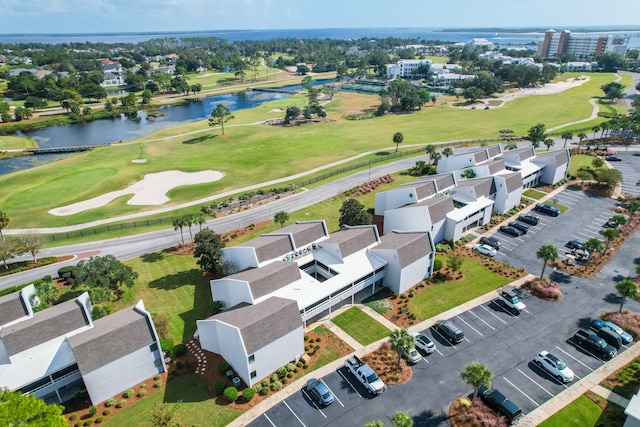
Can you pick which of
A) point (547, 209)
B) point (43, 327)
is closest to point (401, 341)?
point (43, 327)

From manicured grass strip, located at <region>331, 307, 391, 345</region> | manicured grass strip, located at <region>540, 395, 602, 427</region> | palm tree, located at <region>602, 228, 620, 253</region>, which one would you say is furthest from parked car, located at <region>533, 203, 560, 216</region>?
manicured grass strip, located at <region>331, 307, 391, 345</region>

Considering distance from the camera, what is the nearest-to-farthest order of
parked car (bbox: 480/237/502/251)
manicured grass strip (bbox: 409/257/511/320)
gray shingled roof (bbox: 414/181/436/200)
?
1. manicured grass strip (bbox: 409/257/511/320)
2. parked car (bbox: 480/237/502/251)
3. gray shingled roof (bbox: 414/181/436/200)

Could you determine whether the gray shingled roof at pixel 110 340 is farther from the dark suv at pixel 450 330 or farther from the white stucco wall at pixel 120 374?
the dark suv at pixel 450 330

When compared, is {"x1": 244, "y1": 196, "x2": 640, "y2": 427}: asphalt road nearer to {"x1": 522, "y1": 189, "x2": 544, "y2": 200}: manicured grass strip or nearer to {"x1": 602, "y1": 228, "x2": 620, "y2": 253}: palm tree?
{"x1": 602, "y1": 228, "x2": 620, "y2": 253}: palm tree

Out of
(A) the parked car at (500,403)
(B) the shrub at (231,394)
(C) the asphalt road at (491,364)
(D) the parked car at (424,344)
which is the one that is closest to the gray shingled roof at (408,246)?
(C) the asphalt road at (491,364)

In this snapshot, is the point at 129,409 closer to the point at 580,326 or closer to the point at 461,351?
the point at 461,351

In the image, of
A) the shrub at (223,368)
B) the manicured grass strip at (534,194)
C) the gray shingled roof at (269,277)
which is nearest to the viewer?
the shrub at (223,368)

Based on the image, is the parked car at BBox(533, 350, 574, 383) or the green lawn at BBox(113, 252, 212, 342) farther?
the green lawn at BBox(113, 252, 212, 342)

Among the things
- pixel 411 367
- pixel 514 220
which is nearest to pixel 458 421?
pixel 411 367
